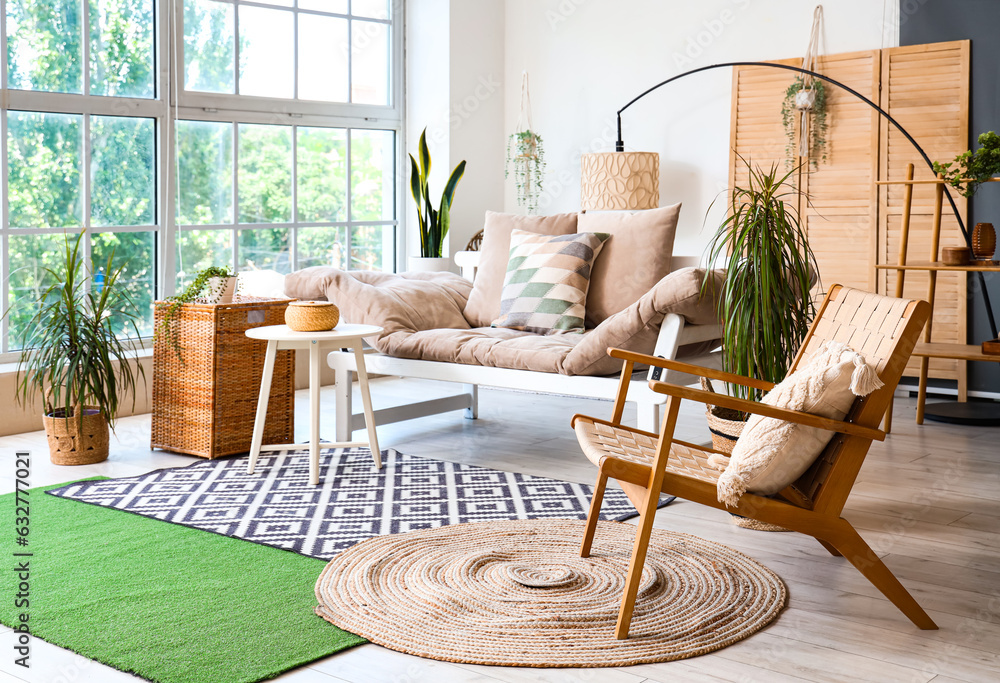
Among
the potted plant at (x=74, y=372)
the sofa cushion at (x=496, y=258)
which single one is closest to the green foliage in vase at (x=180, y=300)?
the potted plant at (x=74, y=372)

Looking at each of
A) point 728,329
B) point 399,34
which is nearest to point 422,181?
point 399,34

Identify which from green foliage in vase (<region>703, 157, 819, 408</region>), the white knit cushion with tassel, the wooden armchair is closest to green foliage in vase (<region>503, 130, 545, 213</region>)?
Result: green foliage in vase (<region>703, 157, 819, 408</region>)

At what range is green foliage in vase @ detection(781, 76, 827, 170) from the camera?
524 cm

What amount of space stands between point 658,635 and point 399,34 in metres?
4.84

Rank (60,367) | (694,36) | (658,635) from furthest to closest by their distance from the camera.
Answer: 1. (694,36)
2. (60,367)
3. (658,635)

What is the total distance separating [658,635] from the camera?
2.15 meters

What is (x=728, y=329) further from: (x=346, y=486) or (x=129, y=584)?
(x=129, y=584)

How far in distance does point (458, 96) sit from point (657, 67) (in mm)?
1220

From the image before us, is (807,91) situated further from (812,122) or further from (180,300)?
(180,300)

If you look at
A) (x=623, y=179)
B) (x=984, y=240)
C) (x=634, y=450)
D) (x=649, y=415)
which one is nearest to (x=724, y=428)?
(x=649, y=415)

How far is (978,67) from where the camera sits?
4922 millimetres

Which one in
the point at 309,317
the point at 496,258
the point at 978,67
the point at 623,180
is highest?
the point at 978,67

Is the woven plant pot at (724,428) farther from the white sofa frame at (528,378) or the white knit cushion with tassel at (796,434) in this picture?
the white knit cushion with tassel at (796,434)

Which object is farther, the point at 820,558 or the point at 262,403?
the point at 262,403
